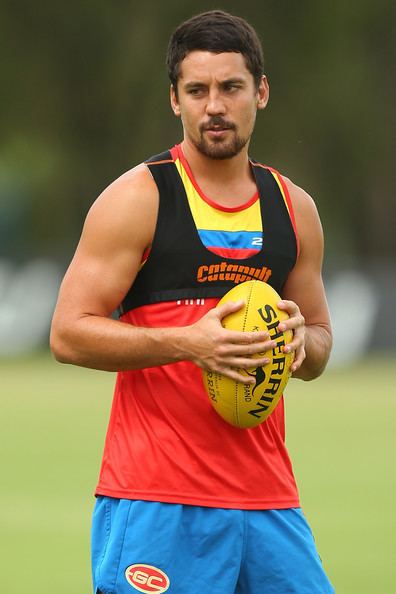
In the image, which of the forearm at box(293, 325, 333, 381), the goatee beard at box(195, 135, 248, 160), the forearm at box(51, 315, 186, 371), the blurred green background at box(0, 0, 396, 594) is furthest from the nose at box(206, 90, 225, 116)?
the blurred green background at box(0, 0, 396, 594)

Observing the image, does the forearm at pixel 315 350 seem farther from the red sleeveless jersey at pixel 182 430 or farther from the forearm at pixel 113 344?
the forearm at pixel 113 344

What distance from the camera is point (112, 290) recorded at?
15.4 feet

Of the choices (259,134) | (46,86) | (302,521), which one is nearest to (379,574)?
(302,521)

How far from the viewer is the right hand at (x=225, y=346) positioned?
443 cm

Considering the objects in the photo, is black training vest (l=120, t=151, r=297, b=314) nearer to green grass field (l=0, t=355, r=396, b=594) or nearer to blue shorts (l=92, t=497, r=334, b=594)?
blue shorts (l=92, t=497, r=334, b=594)

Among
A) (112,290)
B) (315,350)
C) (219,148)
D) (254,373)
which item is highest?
(219,148)

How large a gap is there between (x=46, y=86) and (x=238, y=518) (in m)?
34.0

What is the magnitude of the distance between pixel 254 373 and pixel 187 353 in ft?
0.72

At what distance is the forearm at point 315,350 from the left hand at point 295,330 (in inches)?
14.3

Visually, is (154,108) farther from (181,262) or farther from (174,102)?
(181,262)

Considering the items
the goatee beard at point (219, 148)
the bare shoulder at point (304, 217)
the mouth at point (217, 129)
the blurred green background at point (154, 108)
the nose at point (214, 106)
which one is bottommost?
the bare shoulder at point (304, 217)

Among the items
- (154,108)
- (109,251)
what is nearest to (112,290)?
(109,251)

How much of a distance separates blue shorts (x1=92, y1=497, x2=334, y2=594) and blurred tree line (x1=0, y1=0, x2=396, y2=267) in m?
30.1

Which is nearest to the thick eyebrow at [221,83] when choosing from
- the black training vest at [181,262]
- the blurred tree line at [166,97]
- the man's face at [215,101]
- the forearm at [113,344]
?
the man's face at [215,101]
